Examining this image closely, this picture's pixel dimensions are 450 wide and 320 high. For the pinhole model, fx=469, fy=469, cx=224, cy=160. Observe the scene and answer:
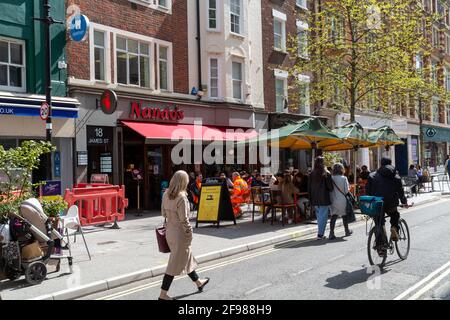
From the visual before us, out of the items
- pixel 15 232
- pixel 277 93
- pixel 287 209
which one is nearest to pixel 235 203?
pixel 287 209

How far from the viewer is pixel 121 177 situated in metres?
17.0

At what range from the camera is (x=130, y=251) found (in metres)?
9.67

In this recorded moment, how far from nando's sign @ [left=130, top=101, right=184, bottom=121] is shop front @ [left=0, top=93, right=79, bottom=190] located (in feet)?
8.38

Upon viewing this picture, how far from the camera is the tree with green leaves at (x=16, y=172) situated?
7656 mm

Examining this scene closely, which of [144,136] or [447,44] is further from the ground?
[447,44]

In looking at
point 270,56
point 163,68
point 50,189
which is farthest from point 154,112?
point 270,56

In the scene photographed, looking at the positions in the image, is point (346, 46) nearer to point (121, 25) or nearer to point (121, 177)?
point (121, 25)

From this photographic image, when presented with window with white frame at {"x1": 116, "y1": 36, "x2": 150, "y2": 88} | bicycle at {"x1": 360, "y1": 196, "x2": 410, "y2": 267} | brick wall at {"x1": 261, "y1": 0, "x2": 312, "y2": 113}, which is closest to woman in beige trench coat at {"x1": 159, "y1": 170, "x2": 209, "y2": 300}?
bicycle at {"x1": 360, "y1": 196, "x2": 410, "y2": 267}

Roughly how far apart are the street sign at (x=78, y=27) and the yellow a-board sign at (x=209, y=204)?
20.4ft

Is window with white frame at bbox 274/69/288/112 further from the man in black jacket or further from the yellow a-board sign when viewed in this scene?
the man in black jacket

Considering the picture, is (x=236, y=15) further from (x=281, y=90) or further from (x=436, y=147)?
(x=436, y=147)

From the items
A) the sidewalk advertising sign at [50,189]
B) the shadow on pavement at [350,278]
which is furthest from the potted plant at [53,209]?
the shadow on pavement at [350,278]

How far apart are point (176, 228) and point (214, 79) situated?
50.6ft

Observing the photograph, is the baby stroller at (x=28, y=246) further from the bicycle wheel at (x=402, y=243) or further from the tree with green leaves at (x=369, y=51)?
the tree with green leaves at (x=369, y=51)
